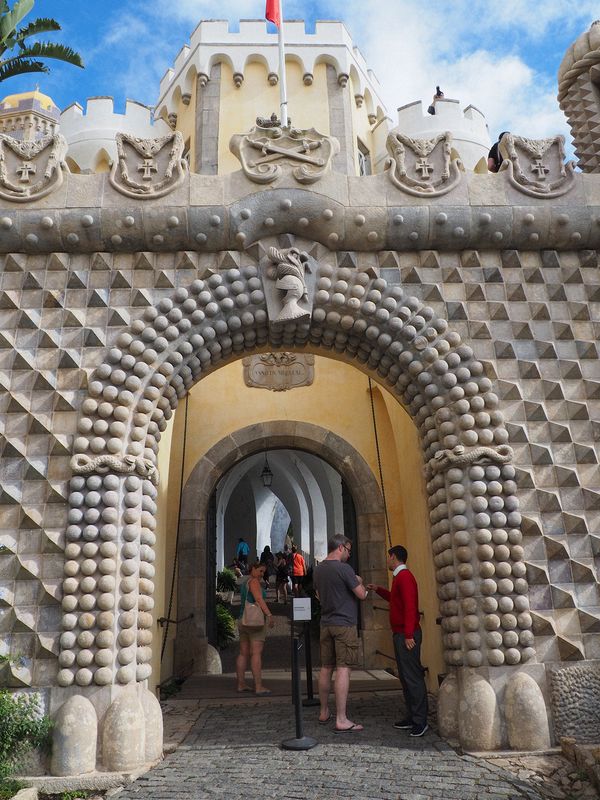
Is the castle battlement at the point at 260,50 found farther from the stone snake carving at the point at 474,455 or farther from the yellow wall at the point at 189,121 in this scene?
the stone snake carving at the point at 474,455

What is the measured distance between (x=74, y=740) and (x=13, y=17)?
753 centimetres

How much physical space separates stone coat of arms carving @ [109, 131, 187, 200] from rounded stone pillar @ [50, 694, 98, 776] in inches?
169

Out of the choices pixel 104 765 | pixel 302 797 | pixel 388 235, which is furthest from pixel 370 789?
pixel 388 235

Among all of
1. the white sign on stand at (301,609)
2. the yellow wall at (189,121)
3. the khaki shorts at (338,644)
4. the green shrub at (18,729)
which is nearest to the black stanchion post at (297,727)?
the white sign on stand at (301,609)

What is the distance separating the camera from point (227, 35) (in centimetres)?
1359

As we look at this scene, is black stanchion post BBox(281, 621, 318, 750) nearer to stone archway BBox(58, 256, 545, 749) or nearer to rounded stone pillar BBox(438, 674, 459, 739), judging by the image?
rounded stone pillar BBox(438, 674, 459, 739)

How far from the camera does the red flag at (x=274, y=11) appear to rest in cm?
999

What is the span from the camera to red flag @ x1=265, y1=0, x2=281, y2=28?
999cm

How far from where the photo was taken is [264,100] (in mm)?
13141

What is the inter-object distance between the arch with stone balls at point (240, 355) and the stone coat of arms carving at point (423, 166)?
37.6 inches

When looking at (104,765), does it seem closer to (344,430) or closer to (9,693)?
(9,693)

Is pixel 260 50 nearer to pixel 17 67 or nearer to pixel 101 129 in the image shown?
pixel 101 129

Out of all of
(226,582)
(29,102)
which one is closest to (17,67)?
(226,582)

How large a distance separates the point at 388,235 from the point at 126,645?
4.17m
